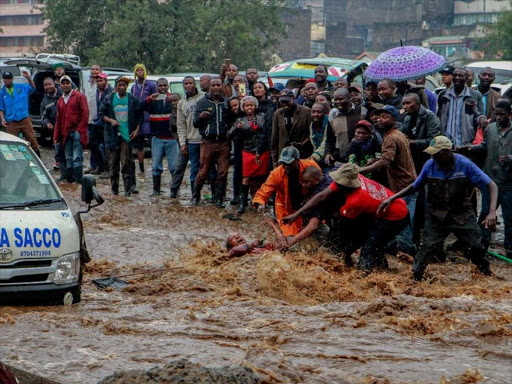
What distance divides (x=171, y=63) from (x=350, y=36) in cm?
3957

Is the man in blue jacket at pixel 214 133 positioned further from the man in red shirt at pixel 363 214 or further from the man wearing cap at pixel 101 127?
the man in red shirt at pixel 363 214

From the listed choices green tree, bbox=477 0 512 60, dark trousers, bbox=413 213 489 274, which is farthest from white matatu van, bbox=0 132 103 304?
green tree, bbox=477 0 512 60

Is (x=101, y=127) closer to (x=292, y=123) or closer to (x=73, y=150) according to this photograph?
(x=73, y=150)

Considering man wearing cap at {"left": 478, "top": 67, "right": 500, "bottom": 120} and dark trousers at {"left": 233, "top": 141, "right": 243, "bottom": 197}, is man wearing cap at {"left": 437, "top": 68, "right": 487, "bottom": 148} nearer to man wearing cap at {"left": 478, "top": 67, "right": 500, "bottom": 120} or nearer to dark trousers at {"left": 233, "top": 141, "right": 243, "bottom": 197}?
man wearing cap at {"left": 478, "top": 67, "right": 500, "bottom": 120}

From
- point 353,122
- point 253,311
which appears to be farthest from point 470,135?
point 253,311

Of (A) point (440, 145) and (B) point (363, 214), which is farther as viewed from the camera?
(B) point (363, 214)

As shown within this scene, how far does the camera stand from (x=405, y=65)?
13.6 m

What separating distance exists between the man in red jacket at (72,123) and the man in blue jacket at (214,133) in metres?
2.75

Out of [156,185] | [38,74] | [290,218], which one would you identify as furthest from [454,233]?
[38,74]

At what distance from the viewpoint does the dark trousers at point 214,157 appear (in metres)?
15.7

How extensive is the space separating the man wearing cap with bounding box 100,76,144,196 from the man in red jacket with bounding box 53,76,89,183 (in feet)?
3.30

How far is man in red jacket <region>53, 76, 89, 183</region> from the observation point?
17.5 meters

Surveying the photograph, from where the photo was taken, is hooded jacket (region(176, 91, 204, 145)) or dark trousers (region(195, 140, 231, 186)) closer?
dark trousers (region(195, 140, 231, 186))

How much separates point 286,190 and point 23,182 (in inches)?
124
